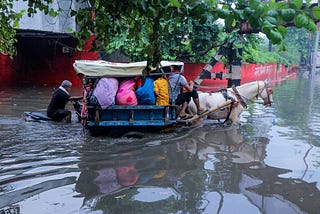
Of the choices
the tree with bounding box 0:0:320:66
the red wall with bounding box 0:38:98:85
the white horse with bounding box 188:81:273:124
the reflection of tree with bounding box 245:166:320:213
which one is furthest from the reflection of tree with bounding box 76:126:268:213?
the red wall with bounding box 0:38:98:85

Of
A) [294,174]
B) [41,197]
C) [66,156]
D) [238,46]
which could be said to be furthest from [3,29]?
[238,46]

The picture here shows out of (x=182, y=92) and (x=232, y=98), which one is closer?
(x=182, y=92)

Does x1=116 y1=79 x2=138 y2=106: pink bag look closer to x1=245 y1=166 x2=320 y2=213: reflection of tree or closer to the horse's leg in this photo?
x1=245 y1=166 x2=320 y2=213: reflection of tree

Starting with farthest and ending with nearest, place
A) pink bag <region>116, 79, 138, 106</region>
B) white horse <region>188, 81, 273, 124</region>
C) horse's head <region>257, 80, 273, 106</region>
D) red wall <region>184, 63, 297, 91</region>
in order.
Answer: red wall <region>184, 63, 297, 91</region>
horse's head <region>257, 80, 273, 106</region>
white horse <region>188, 81, 273, 124</region>
pink bag <region>116, 79, 138, 106</region>

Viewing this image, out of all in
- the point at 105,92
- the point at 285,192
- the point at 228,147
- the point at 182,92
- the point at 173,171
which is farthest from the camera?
the point at 182,92

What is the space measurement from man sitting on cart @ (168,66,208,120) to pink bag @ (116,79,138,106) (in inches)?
37.3

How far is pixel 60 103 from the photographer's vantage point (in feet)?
32.9

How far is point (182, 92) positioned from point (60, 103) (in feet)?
11.1

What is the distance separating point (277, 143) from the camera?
8758 millimetres

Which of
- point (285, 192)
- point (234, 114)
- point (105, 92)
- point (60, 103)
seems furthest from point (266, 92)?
point (60, 103)

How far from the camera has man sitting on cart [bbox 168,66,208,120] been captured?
8656 millimetres

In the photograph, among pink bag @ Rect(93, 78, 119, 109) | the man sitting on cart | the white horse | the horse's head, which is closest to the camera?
pink bag @ Rect(93, 78, 119, 109)

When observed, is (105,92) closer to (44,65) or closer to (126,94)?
(126,94)

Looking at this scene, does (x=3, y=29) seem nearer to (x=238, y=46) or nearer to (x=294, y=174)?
(x=294, y=174)
